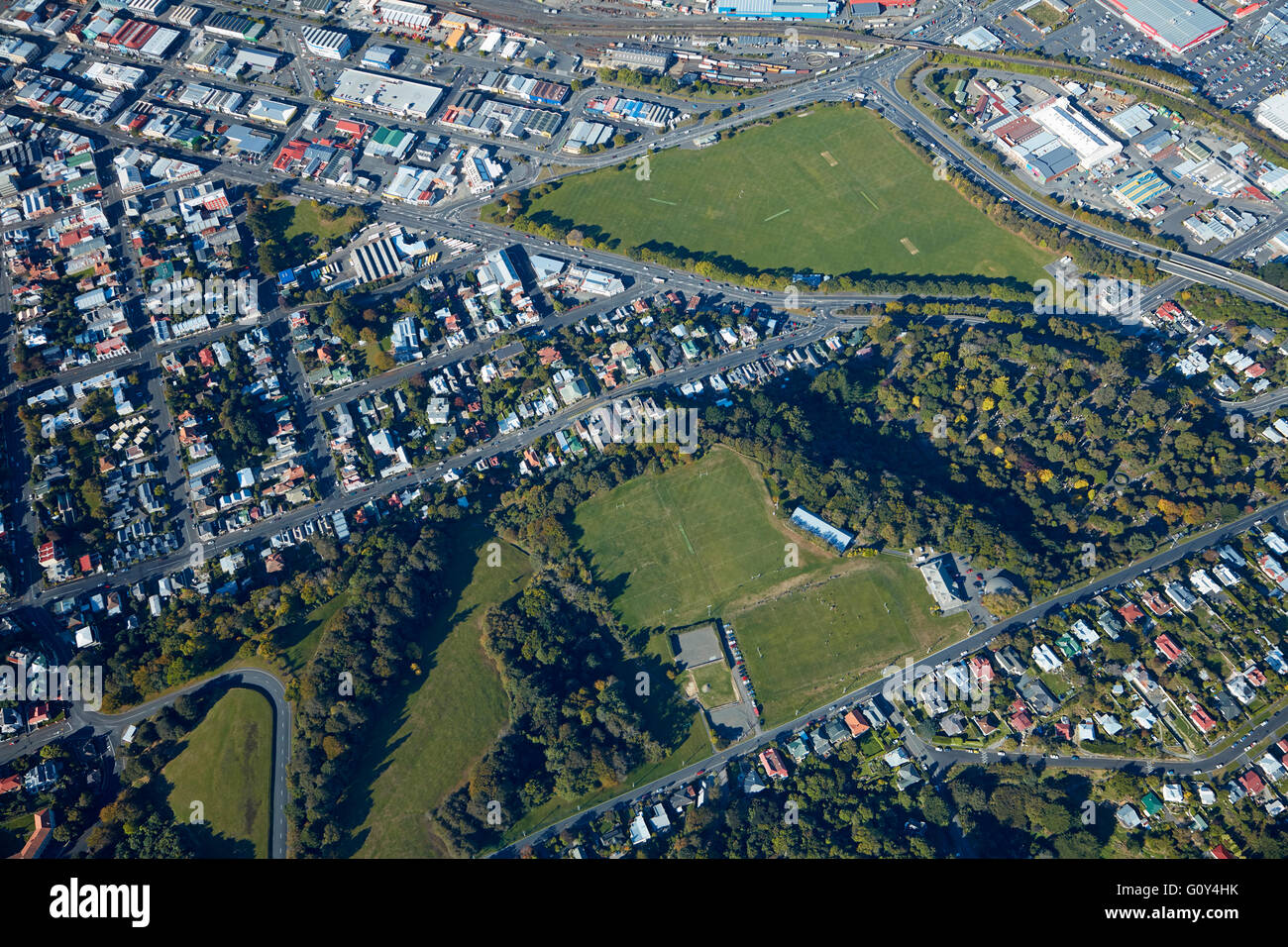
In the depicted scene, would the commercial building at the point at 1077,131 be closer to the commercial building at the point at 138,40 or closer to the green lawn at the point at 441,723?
the green lawn at the point at 441,723

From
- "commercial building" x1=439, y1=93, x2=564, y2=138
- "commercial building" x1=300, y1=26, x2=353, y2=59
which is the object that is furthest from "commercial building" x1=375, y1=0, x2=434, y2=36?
"commercial building" x1=439, y1=93, x2=564, y2=138

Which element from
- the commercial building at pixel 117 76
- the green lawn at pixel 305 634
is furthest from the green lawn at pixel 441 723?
the commercial building at pixel 117 76

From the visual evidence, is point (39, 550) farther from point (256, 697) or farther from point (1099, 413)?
point (1099, 413)

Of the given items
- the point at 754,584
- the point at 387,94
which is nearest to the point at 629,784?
the point at 754,584

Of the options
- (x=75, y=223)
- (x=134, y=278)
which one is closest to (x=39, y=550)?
(x=134, y=278)

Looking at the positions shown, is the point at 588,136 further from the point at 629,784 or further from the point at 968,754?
the point at 968,754
